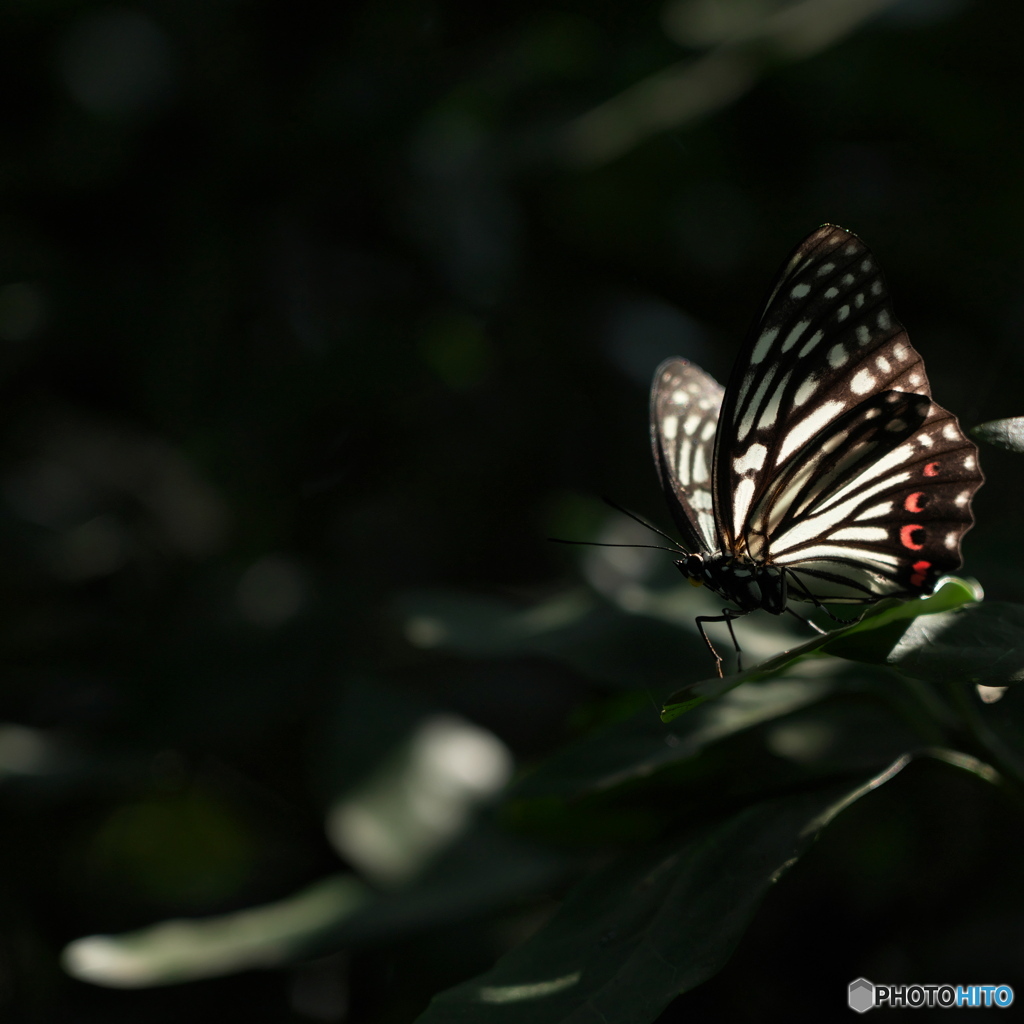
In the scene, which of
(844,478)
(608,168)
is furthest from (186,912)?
(608,168)

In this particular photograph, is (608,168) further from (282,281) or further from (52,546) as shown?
(52,546)

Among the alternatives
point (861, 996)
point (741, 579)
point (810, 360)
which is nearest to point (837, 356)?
point (810, 360)

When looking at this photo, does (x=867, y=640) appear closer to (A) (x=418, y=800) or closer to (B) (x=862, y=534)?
(B) (x=862, y=534)

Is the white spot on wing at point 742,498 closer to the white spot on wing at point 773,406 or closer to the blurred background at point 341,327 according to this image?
the white spot on wing at point 773,406

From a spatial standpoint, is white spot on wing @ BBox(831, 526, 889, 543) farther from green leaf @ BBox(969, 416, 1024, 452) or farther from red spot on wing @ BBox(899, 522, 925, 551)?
green leaf @ BBox(969, 416, 1024, 452)

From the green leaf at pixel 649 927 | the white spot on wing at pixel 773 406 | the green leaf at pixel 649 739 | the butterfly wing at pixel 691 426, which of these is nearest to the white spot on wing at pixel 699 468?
the butterfly wing at pixel 691 426
